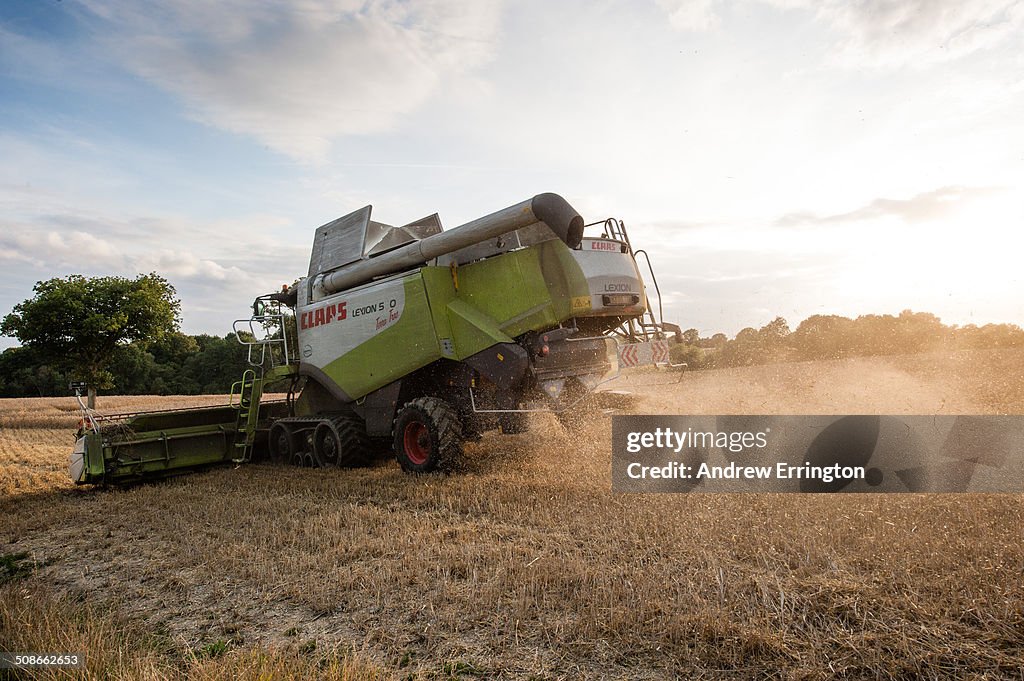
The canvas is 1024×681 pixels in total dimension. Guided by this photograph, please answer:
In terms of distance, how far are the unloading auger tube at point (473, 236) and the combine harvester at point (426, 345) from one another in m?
0.02

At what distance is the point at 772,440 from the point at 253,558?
16.7ft

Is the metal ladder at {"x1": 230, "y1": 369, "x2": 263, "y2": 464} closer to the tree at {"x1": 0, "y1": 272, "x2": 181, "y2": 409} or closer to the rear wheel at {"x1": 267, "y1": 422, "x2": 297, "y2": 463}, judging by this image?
the rear wheel at {"x1": 267, "y1": 422, "x2": 297, "y2": 463}

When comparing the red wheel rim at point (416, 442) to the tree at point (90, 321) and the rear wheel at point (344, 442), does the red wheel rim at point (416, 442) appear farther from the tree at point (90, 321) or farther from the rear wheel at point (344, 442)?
the tree at point (90, 321)

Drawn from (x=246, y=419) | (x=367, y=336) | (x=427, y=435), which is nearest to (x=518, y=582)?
(x=427, y=435)

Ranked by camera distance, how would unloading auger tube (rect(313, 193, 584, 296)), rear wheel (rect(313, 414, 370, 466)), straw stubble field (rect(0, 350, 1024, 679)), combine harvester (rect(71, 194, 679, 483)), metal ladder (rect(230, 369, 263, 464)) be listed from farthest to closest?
metal ladder (rect(230, 369, 263, 464)), rear wheel (rect(313, 414, 370, 466)), combine harvester (rect(71, 194, 679, 483)), unloading auger tube (rect(313, 193, 584, 296)), straw stubble field (rect(0, 350, 1024, 679))

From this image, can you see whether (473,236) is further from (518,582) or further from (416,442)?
(518,582)

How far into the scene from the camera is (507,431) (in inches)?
296

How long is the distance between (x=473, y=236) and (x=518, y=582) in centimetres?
422

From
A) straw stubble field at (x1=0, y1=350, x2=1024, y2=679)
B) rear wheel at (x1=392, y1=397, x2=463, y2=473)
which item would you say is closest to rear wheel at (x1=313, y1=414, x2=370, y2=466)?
rear wheel at (x1=392, y1=397, x2=463, y2=473)

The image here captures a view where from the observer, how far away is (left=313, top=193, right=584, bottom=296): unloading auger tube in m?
6.57

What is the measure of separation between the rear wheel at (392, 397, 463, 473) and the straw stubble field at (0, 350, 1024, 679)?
30 cm

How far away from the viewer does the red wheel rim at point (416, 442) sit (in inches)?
310

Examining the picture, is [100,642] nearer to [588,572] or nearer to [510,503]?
[588,572]

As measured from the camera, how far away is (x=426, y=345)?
7.80m
